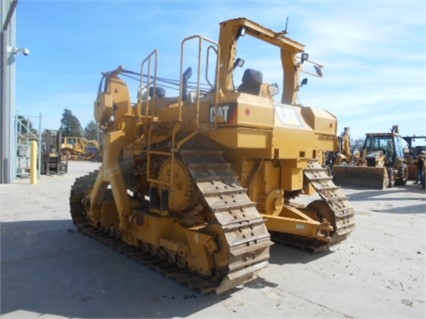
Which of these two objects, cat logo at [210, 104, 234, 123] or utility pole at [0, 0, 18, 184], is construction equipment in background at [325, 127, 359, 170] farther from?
cat logo at [210, 104, 234, 123]

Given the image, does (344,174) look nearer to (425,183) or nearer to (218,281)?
(425,183)

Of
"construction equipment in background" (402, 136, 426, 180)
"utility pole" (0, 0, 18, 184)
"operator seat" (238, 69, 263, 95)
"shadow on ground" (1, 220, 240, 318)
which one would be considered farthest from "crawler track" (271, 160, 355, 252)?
"construction equipment in background" (402, 136, 426, 180)

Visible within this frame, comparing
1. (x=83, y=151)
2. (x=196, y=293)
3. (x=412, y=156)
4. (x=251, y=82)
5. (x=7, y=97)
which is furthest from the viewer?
(x=83, y=151)

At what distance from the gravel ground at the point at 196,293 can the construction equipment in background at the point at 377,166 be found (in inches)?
383

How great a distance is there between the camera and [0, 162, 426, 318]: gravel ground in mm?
3804

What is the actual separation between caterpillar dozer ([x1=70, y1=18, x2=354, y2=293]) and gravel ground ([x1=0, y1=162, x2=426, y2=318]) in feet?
0.85

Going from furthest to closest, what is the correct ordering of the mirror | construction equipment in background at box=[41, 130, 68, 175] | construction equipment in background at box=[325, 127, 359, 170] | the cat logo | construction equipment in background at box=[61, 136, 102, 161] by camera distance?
construction equipment in background at box=[61, 136, 102, 161]
construction equipment in background at box=[325, 127, 359, 170]
construction equipment in background at box=[41, 130, 68, 175]
the mirror
the cat logo

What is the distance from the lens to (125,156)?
5805 millimetres

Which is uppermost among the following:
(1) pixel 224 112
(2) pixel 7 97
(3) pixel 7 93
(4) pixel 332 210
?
(3) pixel 7 93

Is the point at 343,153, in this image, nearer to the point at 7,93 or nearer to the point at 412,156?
the point at 412,156

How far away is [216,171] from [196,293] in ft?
4.55

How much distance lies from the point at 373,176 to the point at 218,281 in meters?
14.1

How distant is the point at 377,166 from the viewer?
18.2m

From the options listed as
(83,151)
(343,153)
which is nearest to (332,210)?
(343,153)
